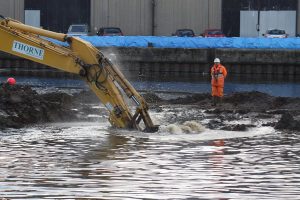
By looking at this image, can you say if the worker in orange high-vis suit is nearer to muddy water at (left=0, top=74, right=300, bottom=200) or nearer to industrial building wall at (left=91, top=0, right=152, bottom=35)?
muddy water at (left=0, top=74, right=300, bottom=200)

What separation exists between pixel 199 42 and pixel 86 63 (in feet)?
108

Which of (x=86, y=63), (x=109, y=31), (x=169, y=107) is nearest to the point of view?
(x=86, y=63)

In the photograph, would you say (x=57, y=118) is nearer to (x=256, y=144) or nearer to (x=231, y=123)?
(x=231, y=123)

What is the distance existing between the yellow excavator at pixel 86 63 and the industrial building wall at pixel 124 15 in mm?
49263

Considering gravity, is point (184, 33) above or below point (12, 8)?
below

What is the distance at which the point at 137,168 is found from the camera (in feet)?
55.4

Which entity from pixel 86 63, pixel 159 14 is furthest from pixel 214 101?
pixel 159 14

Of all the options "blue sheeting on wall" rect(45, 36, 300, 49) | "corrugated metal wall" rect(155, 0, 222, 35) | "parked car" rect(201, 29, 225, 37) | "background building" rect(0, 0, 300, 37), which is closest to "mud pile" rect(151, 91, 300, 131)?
"blue sheeting on wall" rect(45, 36, 300, 49)

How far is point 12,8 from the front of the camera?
73.9m

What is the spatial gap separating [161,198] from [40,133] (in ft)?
30.5

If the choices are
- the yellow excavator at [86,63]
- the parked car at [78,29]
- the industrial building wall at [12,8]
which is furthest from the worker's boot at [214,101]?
the industrial building wall at [12,8]

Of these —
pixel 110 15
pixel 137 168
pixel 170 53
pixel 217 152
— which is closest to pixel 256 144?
pixel 217 152

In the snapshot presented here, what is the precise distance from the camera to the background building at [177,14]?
71562mm

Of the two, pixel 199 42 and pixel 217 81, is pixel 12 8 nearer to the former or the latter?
pixel 199 42
